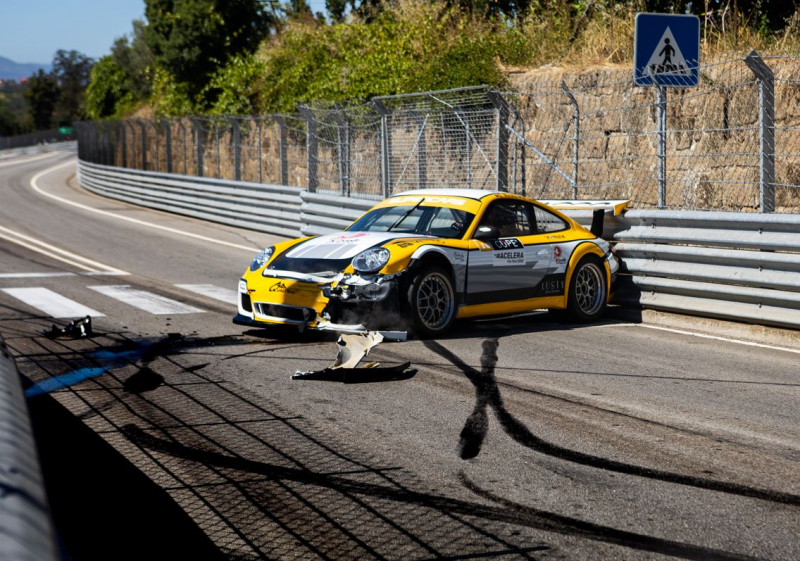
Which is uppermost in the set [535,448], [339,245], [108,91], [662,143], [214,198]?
[108,91]

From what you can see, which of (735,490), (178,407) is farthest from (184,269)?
(735,490)

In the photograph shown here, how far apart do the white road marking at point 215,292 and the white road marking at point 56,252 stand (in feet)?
6.45

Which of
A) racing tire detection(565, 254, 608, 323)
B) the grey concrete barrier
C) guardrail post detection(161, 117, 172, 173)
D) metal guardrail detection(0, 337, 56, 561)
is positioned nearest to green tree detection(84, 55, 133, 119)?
guardrail post detection(161, 117, 172, 173)

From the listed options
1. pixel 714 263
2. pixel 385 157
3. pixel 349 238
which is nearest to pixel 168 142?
pixel 385 157

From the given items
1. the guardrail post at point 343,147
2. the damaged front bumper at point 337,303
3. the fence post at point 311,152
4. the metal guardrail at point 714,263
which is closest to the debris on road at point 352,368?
the damaged front bumper at point 337,303

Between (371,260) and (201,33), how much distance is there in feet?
101

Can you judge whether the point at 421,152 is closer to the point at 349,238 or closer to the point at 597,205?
the point at 597,205

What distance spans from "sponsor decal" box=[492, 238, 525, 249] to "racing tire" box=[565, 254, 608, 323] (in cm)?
78

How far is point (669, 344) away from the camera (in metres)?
9.11

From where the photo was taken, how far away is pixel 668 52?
416 inches

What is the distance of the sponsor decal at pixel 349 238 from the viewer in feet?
30.9

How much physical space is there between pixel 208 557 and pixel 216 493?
78 cm

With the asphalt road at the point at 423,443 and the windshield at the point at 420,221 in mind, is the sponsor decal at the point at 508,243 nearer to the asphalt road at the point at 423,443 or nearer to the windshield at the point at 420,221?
the windshield at the point at 420,221

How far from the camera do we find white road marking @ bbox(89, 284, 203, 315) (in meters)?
10.6
